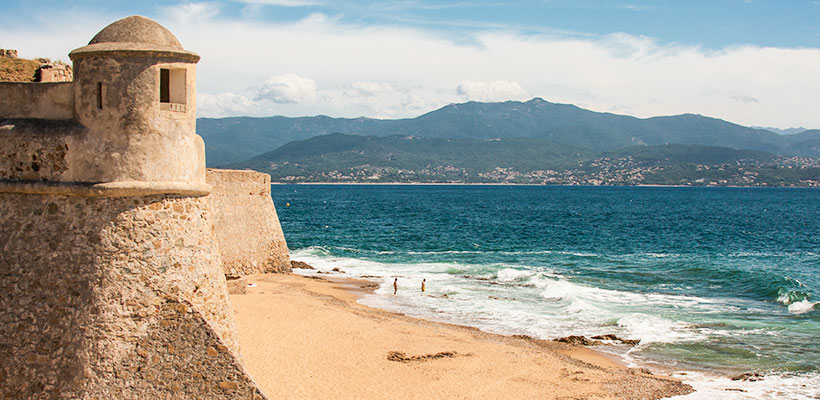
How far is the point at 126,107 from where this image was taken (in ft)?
30.5

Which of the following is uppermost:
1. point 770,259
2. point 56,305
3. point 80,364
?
point 56,305

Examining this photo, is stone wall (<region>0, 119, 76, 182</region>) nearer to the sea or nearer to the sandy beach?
the sandy beach

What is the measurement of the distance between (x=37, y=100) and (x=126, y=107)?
4.51 ft

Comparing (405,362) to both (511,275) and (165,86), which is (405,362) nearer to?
(165,86)

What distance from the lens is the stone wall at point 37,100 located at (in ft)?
31.1

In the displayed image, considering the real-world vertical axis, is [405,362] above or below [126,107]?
below

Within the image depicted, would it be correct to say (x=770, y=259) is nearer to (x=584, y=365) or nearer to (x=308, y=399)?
(x=584, y=365)

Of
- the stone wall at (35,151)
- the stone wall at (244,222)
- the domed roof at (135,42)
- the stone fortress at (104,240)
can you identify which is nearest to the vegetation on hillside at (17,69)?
the stone fortress at (104,240)

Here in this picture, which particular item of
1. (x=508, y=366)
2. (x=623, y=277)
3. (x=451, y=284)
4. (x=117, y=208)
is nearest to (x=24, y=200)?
(x=117, y=208)

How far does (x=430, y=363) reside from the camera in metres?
18.0

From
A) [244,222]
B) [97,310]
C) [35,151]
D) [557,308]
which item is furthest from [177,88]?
[557,308]

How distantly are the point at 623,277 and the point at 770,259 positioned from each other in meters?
15.4

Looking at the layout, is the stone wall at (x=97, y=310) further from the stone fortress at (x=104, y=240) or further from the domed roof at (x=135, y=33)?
the domed roof at (x=135, y=33)

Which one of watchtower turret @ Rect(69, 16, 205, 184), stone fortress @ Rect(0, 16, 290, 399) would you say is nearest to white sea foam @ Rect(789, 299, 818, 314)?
stone fortress @ Rect(0, 16, 290, 399)
